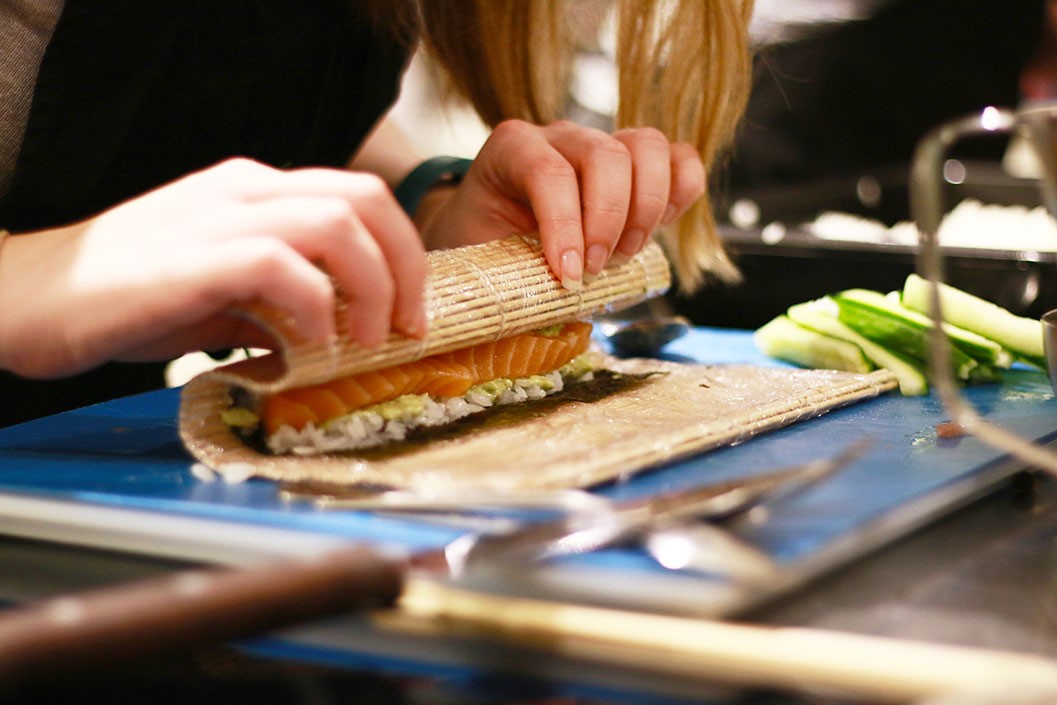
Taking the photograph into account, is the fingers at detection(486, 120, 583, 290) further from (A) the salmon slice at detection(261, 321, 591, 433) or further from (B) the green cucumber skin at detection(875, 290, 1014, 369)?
(B) the green cucumber skin at detection(875, 290, 1014, 369)

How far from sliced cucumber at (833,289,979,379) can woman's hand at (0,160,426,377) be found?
65cm

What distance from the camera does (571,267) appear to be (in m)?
1.23

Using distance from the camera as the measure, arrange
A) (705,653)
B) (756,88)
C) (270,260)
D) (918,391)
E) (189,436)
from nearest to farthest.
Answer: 1. (705,653)
2. (270,260)
3. (189,436)
4. (918,391)
5. (756,88)

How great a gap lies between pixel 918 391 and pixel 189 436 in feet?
2.43

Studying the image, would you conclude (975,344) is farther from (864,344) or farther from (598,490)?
(598,490)

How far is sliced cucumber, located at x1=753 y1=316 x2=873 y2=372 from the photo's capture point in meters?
1.39

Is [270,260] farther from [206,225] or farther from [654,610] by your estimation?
[654,610]

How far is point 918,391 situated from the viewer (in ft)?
4.16

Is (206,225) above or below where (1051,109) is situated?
below

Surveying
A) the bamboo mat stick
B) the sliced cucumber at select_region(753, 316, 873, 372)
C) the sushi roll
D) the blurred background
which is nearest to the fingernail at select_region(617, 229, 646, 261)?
the sushi roll

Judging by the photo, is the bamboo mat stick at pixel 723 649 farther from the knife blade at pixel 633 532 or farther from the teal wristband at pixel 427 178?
the teal wristband at pixel 427 178

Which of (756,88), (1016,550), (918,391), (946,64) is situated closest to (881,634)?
(1016,550)

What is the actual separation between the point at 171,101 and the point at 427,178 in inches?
16.1

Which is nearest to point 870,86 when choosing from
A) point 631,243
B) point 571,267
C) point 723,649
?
point 631,243
